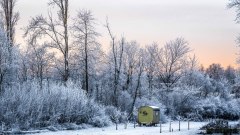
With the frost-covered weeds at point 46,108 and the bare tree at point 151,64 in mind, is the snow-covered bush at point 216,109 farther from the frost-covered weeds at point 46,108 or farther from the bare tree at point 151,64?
the frost-covered weeds at point 46,108

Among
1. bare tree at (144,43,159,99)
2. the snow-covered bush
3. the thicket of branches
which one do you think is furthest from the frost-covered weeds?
bare tree at (144,43,159,99)

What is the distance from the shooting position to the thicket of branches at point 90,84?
39.0 metres

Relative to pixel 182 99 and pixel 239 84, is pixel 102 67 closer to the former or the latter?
pixel 182 99

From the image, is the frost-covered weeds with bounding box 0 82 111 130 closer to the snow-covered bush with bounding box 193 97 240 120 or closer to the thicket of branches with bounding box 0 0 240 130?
the thicket of branches with bounding box 0 0 240 130

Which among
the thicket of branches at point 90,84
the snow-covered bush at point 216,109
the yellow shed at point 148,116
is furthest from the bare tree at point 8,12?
the snow-covered bush at point 216,109

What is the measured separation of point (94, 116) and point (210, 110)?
29880mm

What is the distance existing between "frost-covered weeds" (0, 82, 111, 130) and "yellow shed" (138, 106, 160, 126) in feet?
18.1

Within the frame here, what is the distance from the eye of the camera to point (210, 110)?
68625 millimetres

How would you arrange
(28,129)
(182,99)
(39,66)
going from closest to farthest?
(28,129)
(182,99)
(39,66)

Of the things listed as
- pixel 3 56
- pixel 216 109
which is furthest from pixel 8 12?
pixel 216 109

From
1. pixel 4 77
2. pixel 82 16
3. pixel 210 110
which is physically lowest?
pixel 210 110

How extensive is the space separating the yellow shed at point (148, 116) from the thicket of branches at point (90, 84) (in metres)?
1.67

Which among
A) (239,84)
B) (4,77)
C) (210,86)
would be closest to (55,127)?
(4,77)

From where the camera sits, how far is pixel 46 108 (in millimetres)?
39469
